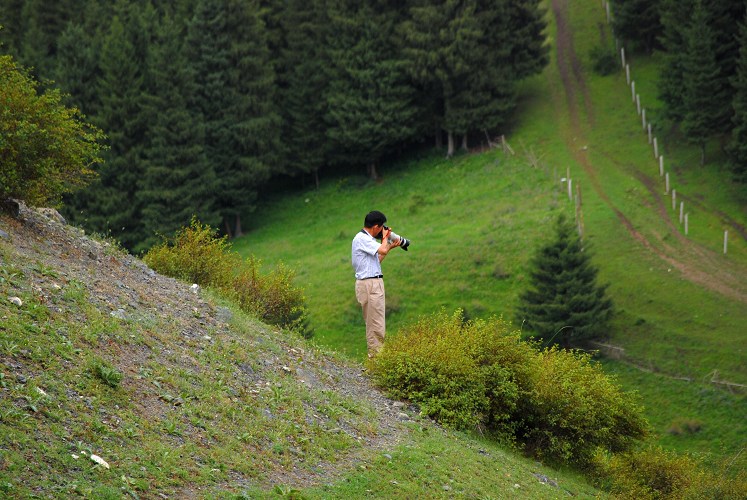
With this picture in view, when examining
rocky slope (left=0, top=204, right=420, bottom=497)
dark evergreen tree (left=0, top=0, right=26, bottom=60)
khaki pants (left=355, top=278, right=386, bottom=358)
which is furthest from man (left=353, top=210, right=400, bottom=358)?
dark evergreen tree (left=0, top=0, right=26, bottom=60)

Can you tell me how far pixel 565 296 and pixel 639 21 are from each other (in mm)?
37016

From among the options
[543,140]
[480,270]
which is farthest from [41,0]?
[480,270]

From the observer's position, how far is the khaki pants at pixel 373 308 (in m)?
17.7

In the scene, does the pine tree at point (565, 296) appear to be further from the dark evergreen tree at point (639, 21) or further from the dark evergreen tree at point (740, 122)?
the dark evergreen tree at point (639, 21)

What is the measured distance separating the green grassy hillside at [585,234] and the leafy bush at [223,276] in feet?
53.5

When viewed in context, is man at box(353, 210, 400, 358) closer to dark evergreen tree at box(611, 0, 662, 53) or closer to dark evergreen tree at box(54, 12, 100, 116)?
dark evergreen tree at box(54, 12, 100, 116)

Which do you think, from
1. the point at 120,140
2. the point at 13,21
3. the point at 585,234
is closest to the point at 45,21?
the point at 13,21

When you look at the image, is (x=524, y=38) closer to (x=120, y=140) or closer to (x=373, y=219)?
(x=120, y=140)

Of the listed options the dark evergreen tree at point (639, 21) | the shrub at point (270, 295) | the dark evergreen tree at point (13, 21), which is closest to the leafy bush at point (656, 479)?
the shrub at point (270, 295)

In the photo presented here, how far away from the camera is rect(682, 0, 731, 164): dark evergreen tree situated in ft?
181

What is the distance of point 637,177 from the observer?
56.3 meters

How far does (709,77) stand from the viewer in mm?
55406

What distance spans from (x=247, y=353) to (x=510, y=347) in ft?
17.5

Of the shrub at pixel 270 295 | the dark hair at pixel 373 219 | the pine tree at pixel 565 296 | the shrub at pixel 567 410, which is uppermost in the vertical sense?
the dark hair at pixel 373 219
